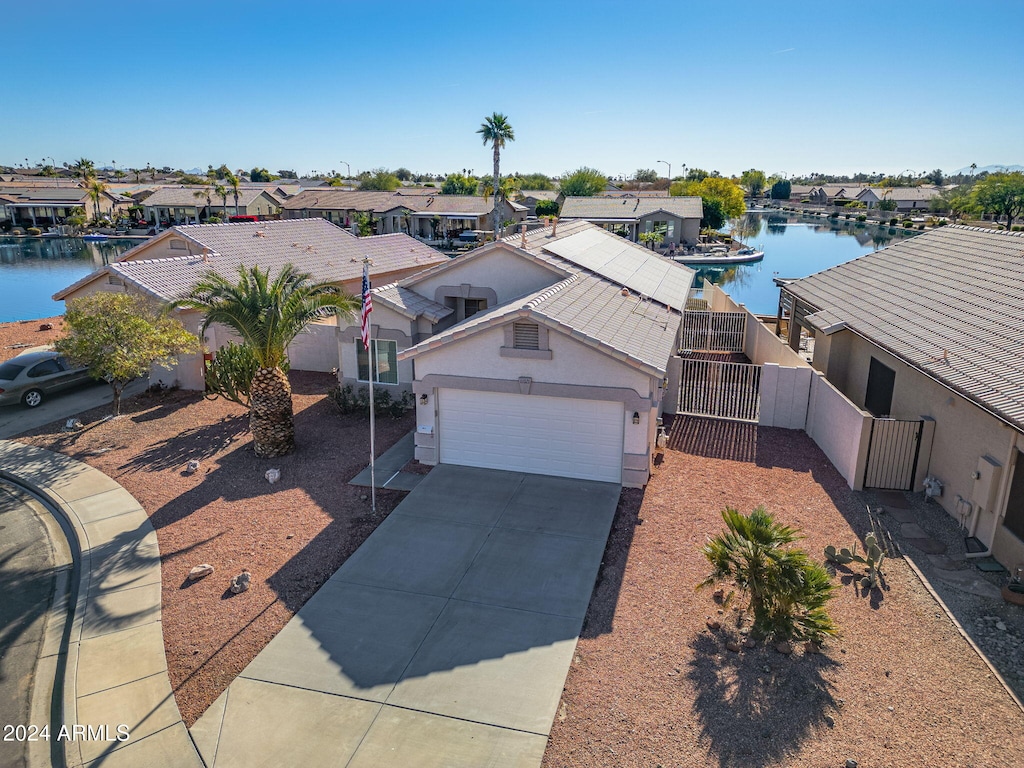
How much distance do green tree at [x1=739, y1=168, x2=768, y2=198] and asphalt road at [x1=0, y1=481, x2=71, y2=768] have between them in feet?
580

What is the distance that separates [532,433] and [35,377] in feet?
51.5

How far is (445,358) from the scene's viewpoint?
1489 centimetres

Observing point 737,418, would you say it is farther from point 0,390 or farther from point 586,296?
point 0,390

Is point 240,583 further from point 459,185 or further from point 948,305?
point 459,185

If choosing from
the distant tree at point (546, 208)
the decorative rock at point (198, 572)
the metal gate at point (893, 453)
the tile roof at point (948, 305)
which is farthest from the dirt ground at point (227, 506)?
the distant tree at point (546, 208)

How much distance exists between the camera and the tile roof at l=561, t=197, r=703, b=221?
62469 mm

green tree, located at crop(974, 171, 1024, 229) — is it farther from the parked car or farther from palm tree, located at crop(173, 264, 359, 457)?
the parked car

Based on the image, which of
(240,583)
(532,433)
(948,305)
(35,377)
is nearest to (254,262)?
(35,377)

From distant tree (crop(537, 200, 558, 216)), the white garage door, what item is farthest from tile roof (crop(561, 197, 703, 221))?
the white garage door

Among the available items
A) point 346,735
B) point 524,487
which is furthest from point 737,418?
point 346,735

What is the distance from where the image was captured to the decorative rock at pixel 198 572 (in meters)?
11.1

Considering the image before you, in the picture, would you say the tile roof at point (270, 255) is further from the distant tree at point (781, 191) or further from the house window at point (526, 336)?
the distant tree at point (781, 191)

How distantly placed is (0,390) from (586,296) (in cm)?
1697

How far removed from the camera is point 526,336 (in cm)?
1424
